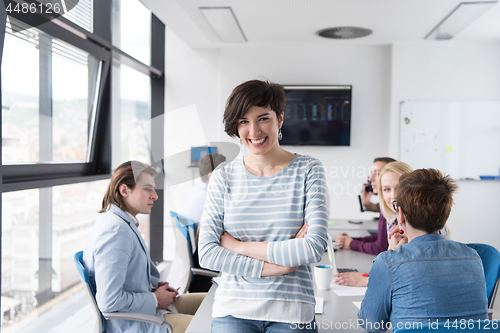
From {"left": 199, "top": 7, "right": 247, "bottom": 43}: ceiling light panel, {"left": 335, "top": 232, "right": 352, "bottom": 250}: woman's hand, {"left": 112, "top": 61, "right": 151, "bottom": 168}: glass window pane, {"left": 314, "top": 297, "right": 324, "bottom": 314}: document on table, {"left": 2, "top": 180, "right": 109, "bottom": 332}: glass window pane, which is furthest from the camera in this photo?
{"left": 112, "top": 61, "right": 151, "bottom": 168}: glass window pane

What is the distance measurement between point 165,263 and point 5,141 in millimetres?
3240

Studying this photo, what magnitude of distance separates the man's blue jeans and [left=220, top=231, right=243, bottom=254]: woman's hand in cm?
21

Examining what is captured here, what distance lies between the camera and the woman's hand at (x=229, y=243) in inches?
50.2

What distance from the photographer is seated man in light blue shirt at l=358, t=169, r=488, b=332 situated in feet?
4.03

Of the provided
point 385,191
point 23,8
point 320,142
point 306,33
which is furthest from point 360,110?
point 23,8

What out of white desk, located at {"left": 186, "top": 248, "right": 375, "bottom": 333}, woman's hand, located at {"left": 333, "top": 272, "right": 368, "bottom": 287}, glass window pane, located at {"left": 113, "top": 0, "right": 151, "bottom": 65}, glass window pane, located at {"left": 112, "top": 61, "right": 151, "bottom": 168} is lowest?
white desk, located at {"left": 186, "top": 248, "right": 375, "bottom": 333}

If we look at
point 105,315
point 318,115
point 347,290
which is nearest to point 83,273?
point 105,315

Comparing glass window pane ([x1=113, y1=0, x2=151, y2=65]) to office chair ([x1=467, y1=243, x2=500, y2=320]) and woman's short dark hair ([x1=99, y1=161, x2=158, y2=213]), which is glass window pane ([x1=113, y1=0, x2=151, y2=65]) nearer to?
woman's short dark hair ([x1=99, y1=161, x2=158, y2=213])

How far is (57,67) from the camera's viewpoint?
9.53ft

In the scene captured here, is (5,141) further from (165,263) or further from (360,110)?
(360,110)

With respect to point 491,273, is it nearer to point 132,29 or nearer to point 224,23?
point 224,23

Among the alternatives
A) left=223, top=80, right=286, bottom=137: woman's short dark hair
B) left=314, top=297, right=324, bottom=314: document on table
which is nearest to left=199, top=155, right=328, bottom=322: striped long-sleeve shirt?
left=223, top=80, right=286, bottom=137: woman's short dark hair

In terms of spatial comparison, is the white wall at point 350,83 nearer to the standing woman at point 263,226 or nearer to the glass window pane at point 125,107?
the glass window pane at point 125,107

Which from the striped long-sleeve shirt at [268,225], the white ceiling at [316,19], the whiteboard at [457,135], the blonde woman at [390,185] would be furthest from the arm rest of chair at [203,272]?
the whiteboard at [457,135]
